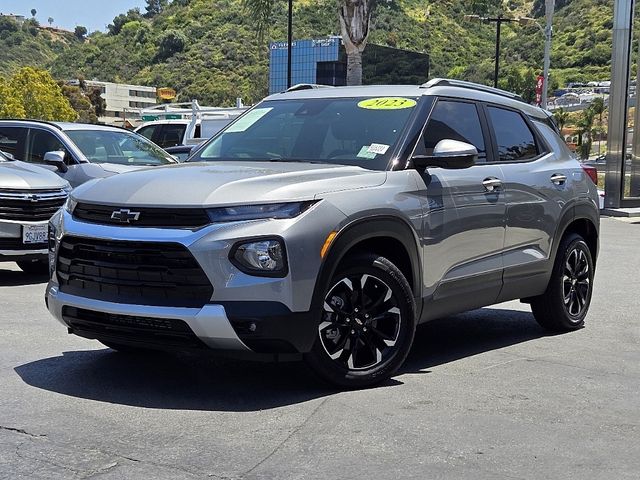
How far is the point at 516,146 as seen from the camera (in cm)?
681

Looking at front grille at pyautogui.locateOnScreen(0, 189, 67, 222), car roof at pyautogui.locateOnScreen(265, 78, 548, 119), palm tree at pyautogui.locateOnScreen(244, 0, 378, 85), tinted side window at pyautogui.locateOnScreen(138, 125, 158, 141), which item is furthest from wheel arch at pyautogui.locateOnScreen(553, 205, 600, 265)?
tinted side window at pyautogui.locateOnScreen(138, 125, 158, 141)

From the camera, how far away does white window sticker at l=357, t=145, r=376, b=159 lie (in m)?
5.67

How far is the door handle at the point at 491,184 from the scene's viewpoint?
6.14 m

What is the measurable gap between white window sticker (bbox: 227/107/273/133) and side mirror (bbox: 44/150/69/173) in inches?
184

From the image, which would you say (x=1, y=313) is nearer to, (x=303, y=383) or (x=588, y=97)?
(x=303, y=383)

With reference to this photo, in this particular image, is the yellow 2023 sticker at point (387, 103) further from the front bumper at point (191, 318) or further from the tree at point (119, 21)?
the tree at point (119, 21)

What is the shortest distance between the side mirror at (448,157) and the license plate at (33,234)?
507 centimetres

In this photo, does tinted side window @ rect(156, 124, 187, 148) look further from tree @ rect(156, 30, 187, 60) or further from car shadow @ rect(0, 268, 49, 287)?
tree @ rect(156, 30, 187, 60)

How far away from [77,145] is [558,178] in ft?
22.9

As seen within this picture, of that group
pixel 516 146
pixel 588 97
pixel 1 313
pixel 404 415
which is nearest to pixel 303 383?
pixel 404 415

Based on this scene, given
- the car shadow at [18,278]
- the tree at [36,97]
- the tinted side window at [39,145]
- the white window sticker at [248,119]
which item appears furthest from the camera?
the tree at [36,97]

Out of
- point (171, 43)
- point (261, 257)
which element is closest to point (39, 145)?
point (261, 257)

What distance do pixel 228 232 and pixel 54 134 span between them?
7807mm

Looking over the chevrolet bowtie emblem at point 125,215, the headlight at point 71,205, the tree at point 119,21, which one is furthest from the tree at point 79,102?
the chevrolet bowtie emblem at point 125,215
